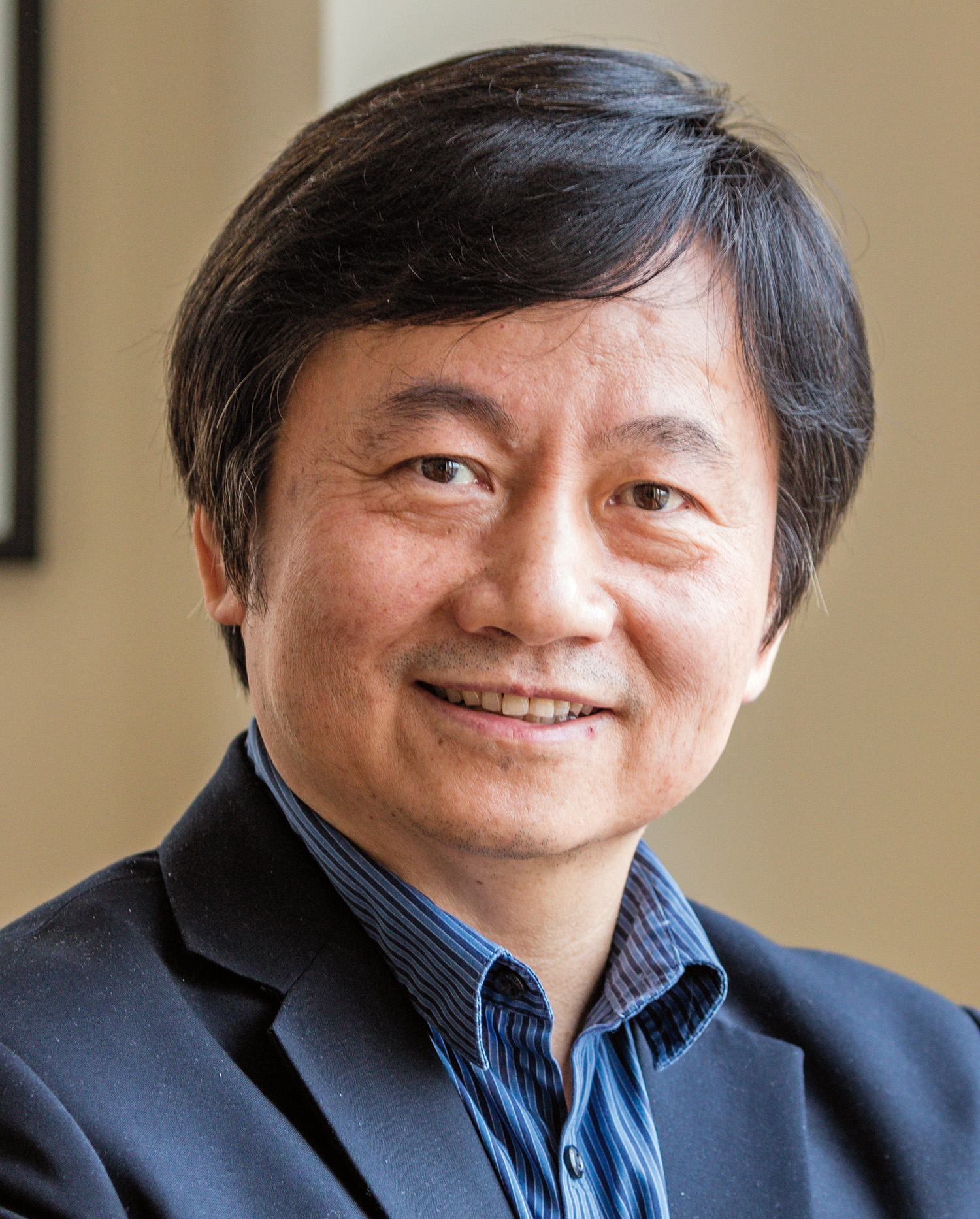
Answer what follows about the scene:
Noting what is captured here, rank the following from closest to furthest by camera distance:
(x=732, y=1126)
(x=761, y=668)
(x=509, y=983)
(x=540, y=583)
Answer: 1. (x=540, y=583)
2. (x=509, y=983)
3. (x=732, y=1126)
4. (x=761, y=668)

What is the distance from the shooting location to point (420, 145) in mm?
1139

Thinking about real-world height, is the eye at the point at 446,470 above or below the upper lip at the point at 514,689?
above

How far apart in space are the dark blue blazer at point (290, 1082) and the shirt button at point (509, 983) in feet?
0.25

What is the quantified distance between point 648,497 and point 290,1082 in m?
0.56

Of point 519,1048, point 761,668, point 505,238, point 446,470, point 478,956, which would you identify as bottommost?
point 519,1048

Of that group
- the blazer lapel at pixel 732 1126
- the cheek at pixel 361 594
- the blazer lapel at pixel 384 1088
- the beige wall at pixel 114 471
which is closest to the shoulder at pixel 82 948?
the blazer lapel at pixel 384 1088

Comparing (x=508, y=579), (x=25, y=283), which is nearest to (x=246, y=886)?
(x=508, y=579)

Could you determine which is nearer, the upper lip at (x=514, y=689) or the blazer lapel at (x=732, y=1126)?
the upper lip at (x=514, y=689)

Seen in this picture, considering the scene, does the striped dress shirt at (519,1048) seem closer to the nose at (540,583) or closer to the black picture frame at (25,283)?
the nose at (540,583)

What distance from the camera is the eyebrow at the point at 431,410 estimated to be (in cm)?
108

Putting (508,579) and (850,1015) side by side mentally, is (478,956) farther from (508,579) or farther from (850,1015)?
(850,1015)

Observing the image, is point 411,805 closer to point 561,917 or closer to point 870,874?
point 561,917

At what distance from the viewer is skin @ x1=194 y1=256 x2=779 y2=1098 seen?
1075 mm

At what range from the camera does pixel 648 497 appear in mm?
1132
